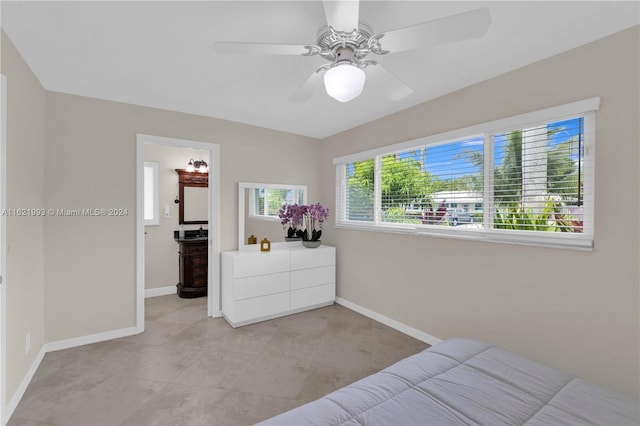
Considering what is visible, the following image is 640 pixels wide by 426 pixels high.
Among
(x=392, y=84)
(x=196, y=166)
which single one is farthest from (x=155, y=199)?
(x=392, y=84)

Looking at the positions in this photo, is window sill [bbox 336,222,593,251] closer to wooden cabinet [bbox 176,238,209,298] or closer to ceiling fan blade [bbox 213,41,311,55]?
ceiling fan blade [bbox 213,41,311,55]

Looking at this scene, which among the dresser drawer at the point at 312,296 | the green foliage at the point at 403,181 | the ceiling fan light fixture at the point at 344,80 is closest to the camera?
the ceiling fan light fixture at the point at 344,80

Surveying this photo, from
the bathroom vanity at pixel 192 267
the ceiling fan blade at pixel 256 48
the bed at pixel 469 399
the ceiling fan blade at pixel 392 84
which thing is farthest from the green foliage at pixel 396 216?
the bathroom vanity at pixel 192 267

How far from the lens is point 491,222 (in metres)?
2.51

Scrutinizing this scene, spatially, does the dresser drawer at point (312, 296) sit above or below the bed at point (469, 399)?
below

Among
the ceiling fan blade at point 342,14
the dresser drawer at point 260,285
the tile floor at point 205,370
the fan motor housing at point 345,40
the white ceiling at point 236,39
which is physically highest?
the white ceiling at point 236,39

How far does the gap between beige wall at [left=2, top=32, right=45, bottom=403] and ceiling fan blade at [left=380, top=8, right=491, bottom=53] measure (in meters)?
2.33

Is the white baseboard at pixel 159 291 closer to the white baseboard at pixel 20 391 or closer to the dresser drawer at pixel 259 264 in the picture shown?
the white baseboard at pixel 20 391

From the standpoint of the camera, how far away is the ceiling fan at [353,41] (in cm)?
127

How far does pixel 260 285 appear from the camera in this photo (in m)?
3.45

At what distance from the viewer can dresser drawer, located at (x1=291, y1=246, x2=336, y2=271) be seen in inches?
147

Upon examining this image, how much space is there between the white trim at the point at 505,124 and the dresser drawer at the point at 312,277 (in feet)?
5.48

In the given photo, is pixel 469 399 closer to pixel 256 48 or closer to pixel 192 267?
pixel 256 48

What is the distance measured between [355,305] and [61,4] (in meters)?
3.72
